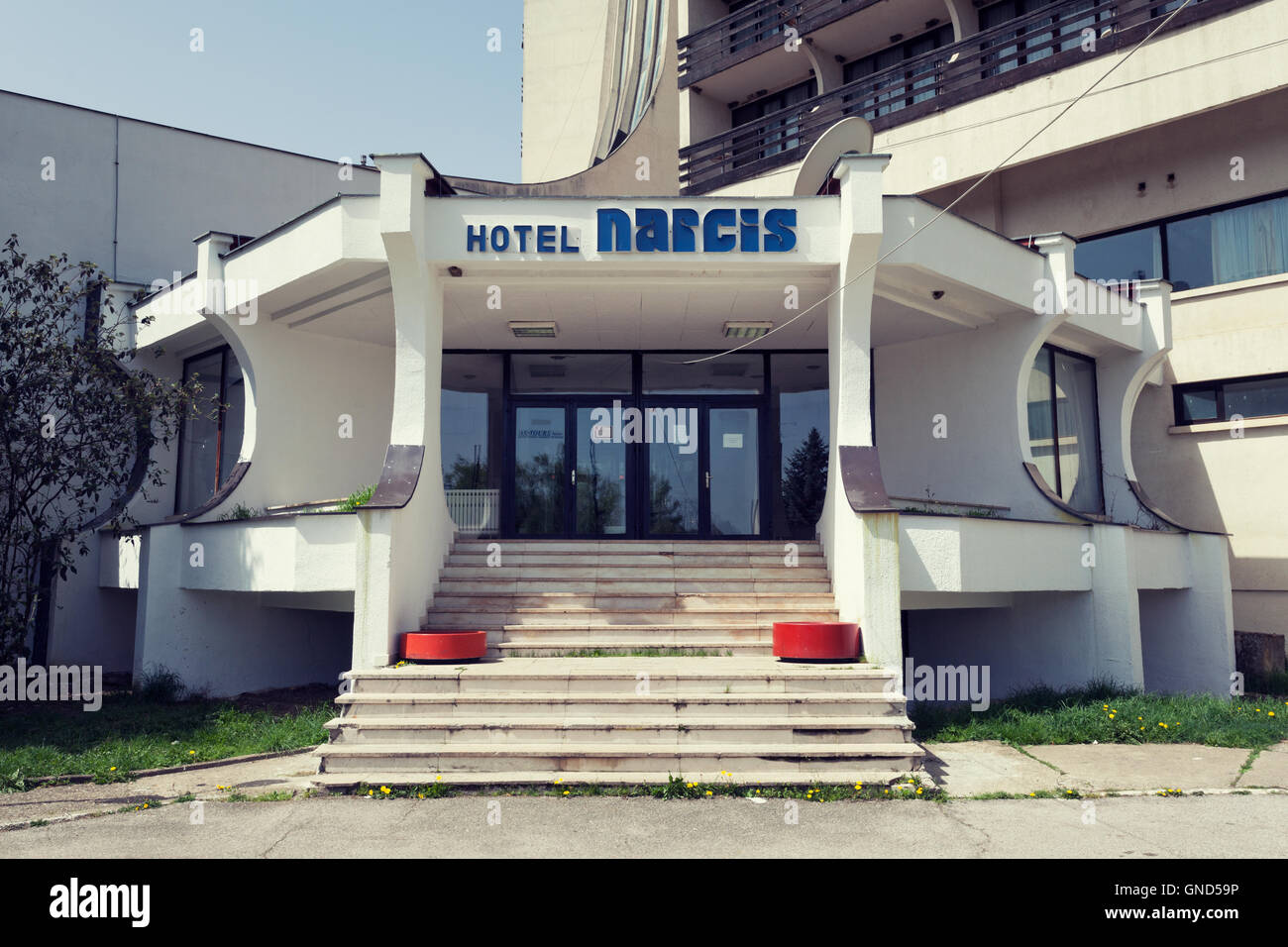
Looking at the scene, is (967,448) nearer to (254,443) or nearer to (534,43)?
(254,443)

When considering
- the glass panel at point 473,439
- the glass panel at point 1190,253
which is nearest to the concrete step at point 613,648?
the glass panel at point 473,439

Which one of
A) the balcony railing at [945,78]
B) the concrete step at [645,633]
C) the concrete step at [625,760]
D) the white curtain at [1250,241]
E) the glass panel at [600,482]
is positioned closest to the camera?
the concrete step at [625,760]

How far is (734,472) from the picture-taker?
1360 cm

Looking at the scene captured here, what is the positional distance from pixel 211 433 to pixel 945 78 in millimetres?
13862

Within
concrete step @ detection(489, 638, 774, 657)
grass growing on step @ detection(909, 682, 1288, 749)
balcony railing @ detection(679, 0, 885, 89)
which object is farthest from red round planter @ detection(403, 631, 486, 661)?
balcony railing @ detection(679, 0, 885, 89)

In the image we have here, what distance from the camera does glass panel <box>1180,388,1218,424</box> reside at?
14797mm

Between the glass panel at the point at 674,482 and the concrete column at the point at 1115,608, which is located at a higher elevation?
the glass panel at the point at 674,482

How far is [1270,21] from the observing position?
43.0 feet

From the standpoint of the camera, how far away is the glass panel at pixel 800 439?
1362 centimetres

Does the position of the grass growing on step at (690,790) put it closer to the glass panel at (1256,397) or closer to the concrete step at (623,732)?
the concrete step at (623,732)

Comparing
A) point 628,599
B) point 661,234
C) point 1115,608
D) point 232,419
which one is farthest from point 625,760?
point 232,419

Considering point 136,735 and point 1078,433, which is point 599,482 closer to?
point 136,735

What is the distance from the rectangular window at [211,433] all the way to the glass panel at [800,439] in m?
7.76
